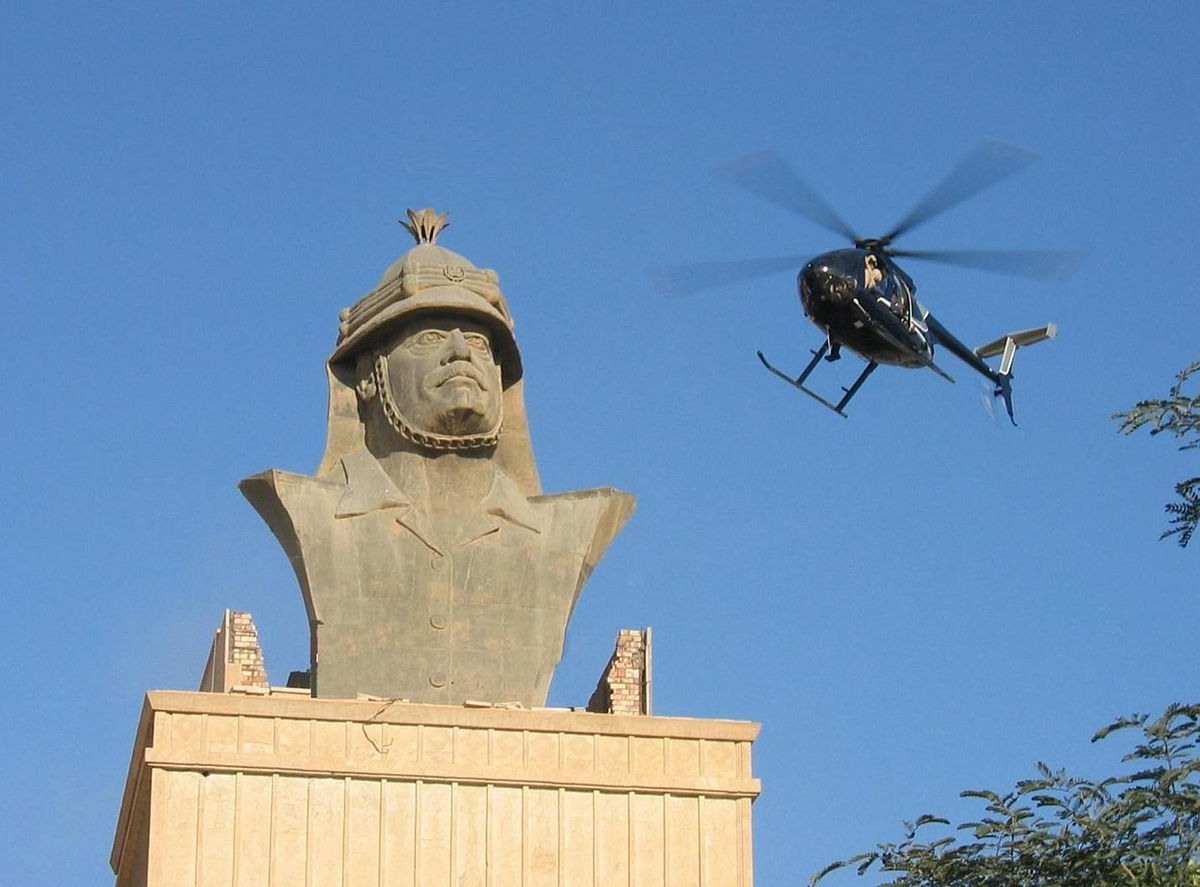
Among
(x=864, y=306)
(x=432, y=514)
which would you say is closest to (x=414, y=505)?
(x=432, y=514)

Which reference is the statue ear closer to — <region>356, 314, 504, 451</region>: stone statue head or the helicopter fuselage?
<region>356, 314, 504, 451</region>: stone statue head

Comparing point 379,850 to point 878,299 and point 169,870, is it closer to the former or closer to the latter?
point 169,870

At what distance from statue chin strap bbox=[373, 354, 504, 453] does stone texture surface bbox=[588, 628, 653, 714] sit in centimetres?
228

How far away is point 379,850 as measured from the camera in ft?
85.1

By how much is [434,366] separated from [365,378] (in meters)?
0.93

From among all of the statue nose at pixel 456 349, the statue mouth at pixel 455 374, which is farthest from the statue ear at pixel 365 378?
the statue nose at pixel 456 349

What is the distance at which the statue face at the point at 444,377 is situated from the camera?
2889 centimetres

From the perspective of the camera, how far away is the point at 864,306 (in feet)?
103

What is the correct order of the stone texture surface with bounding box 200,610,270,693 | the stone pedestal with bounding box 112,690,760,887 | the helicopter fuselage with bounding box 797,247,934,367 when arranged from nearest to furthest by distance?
the stone pedestal with bounding box 112,690,760,887
the stone texture surface with bounding box 200,610,270,693
the helicopter fuselage with bounding box 797,247,934,367

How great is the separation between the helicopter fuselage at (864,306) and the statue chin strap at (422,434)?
413 cm

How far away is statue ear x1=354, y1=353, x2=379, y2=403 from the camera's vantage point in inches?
1161

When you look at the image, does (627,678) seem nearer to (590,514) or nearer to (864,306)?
(590,514)

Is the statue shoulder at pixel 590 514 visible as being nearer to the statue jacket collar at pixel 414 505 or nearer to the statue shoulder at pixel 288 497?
the statue jacket collar at pixel 414 505

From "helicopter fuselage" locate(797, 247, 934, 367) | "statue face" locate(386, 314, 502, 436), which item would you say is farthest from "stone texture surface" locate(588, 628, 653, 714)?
"helicopter fuselage" locate(797, 247, 934, 367)
